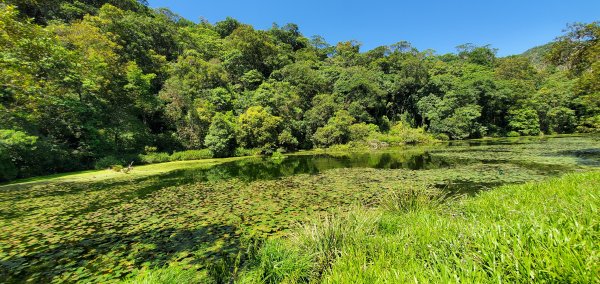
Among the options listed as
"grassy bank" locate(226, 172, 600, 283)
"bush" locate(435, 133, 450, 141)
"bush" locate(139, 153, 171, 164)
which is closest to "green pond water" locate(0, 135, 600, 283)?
"grassy bank" locate(226, 172, 600, 283)

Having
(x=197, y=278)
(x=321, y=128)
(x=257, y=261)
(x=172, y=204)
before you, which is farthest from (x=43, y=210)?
(x=321, y=128)

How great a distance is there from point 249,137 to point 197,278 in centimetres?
3111

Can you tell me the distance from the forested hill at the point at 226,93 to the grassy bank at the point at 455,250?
773cm

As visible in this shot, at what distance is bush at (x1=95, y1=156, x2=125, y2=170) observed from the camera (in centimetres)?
2561

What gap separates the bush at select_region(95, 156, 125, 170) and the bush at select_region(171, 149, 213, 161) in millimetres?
5888

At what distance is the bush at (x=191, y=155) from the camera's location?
31.9 meters

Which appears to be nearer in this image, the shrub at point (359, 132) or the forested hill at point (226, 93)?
the forested hill at point (226, 93)

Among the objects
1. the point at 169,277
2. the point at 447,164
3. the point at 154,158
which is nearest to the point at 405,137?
the point at 447,164

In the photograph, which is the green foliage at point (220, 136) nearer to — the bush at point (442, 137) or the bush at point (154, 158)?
the bush at point (154, 158)

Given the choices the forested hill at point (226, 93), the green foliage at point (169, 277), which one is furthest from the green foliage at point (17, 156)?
the green foliage at point (169, 277)

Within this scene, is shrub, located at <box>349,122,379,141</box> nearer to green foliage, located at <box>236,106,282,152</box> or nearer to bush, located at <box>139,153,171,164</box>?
green foliage, located at <box>236,106,282,152</box>

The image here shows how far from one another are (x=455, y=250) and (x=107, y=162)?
31097 mm

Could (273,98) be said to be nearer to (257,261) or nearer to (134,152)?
(134,152)

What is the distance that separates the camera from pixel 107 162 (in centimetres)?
2603
